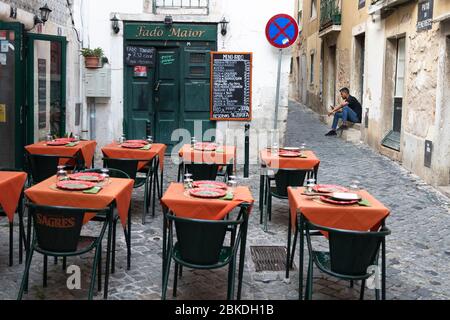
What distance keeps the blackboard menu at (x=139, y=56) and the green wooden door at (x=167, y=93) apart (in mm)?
144

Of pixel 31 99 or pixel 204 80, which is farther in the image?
pixel 204 80

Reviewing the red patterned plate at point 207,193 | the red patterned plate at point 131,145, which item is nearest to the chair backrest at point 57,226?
the red patterned plate at point 207,193

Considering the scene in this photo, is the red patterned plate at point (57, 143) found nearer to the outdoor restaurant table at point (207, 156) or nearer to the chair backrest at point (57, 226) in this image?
the outdoor restaurant table at point (207, 156)

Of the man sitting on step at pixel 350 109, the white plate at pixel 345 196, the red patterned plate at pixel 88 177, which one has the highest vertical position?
the man sitting on step at pixel 350 109

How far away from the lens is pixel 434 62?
9.95 meters

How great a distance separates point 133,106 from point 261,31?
2935 millimetres

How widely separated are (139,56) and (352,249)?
865 cm

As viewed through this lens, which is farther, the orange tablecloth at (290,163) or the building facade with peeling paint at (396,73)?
the building facade with peeling paint at (396,73)

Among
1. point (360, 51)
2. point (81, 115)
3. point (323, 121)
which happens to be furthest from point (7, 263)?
point (323, 121)

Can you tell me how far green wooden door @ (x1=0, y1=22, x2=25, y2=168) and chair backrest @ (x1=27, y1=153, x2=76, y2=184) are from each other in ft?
7.65

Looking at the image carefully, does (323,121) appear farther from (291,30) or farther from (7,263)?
(7,263)

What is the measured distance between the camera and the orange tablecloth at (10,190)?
508cm

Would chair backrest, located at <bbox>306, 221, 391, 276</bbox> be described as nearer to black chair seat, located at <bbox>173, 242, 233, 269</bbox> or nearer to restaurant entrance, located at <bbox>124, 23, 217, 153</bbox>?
black chair seat, located at <bbox>173, 242, 233, 269</bbox>
